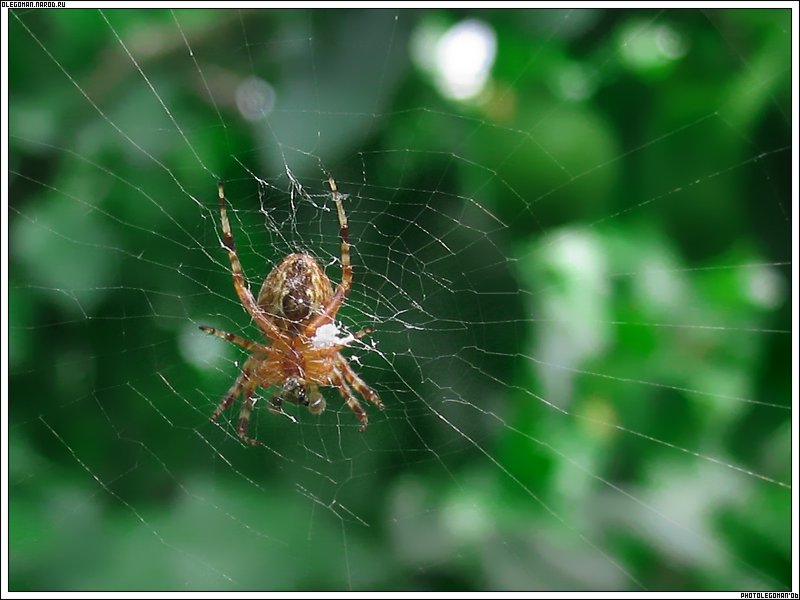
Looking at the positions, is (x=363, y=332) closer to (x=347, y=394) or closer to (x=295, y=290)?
(x=295, y=290)

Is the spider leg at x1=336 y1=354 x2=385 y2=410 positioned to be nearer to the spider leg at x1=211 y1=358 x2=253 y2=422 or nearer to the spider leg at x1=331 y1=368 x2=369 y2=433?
the spider leg at x1=331 y1=368 x2=369 y2=433

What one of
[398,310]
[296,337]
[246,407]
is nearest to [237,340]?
[296,337]

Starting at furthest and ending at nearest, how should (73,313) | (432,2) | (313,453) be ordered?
(313,453) → (73,313) → (432,2)

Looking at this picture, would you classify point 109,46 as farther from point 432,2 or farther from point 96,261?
point 432,2

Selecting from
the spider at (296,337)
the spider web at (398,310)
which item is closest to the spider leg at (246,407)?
the spider at (296,337)

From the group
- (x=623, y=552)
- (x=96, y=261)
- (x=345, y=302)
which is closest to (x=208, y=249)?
(x=96, y=261)

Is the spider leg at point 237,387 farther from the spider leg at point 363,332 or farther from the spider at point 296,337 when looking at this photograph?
the spider leg at point 363,332
